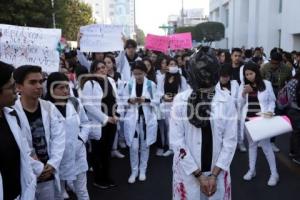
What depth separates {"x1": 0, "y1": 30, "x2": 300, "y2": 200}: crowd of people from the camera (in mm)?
2885

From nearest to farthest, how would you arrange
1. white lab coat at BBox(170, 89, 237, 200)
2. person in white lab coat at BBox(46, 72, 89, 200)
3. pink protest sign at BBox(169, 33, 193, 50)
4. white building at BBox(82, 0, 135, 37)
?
white lab coat at BBox(170, 89, 237, 200) → person in white lab coat at BBox(46, 72, 89, 200) → pink protest sign at BBox(169, 33, 193, 50) → white building at BBox(82, 0, 135, 37)

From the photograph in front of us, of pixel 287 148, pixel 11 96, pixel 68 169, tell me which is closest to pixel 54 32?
pixel 68 169

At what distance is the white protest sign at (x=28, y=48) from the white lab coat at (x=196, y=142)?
2.20 meters

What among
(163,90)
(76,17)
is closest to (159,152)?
(163,90)

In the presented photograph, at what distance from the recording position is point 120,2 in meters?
130


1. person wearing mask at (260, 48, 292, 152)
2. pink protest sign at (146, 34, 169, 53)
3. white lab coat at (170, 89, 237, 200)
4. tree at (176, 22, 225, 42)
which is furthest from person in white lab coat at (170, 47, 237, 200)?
tree at (176, 22, 225, 42)

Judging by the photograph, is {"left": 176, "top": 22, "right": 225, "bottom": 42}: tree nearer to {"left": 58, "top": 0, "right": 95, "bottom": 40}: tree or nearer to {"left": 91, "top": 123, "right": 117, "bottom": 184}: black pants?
{"left": 58, "top": 0, "right": 95, "bottom": 40}: tree

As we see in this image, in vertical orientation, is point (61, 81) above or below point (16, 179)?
above

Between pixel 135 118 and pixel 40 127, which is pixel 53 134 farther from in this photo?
pixel 135 118

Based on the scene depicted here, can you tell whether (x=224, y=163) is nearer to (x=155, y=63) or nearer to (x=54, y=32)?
(x=54, y=32)

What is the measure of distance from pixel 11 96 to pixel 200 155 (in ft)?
4.76

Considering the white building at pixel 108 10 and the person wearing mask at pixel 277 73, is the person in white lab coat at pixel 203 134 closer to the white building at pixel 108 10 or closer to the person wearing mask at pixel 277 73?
the person wearing mask at pixel 277 73

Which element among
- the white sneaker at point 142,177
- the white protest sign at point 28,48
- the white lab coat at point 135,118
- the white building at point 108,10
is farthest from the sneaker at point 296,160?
the white building at point 108,10

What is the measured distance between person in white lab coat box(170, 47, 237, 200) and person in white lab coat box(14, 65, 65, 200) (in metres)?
1.09
